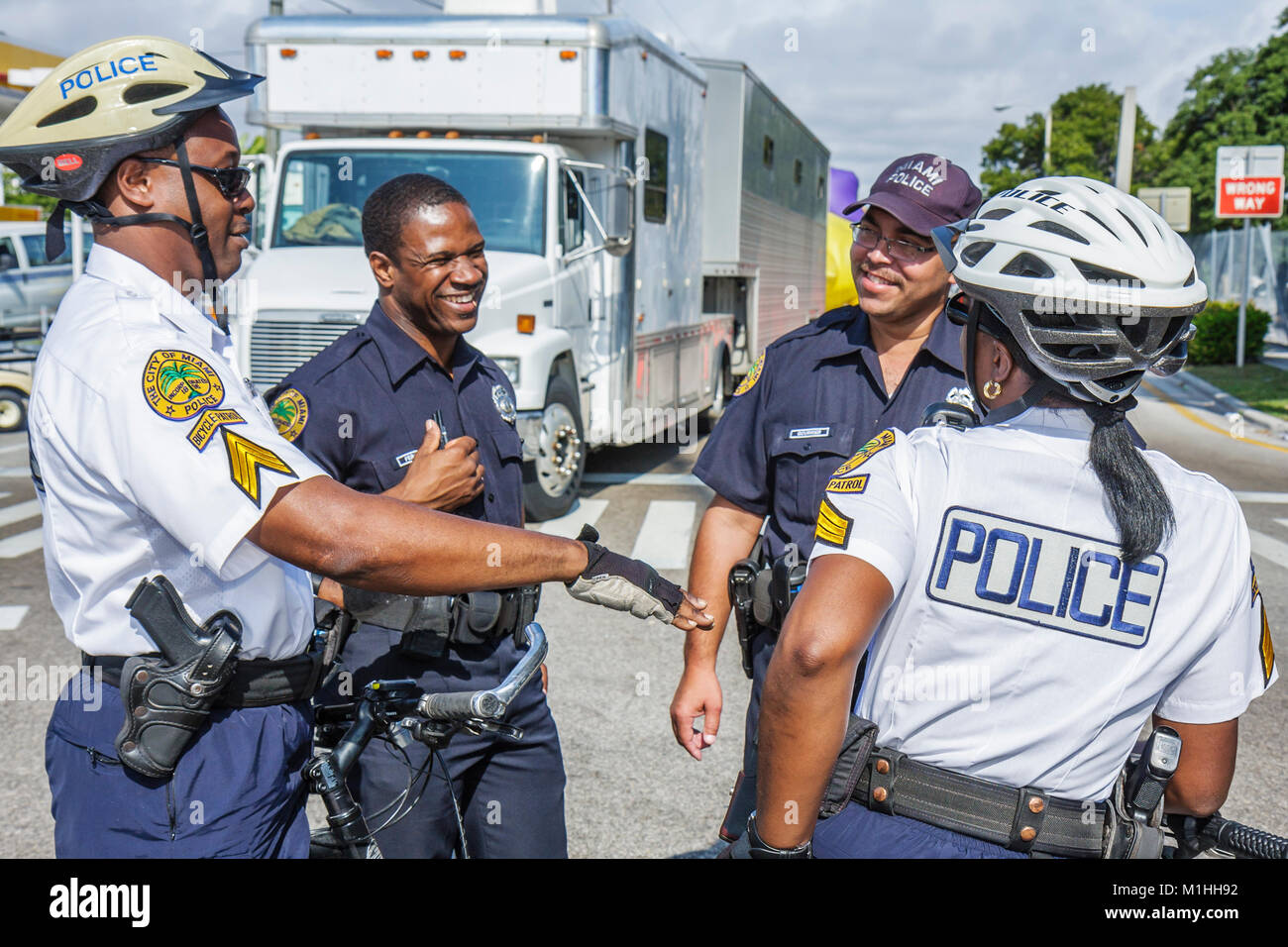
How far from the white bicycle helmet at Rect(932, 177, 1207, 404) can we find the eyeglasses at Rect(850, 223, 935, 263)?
106cm

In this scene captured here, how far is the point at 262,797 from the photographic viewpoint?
2059 mm

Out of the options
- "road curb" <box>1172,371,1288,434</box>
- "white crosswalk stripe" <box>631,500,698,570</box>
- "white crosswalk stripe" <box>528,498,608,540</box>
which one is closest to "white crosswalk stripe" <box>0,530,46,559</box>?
"white crosswalk stripe" <box>528,498,608,540</box>

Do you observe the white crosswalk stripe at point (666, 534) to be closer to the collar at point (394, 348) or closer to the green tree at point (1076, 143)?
the collar at point (394, 348)

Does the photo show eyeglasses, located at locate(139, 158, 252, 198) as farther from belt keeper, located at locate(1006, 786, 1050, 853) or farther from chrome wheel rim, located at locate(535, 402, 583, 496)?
chrome wheel rim, located at locate(535, 402, 583, 496)

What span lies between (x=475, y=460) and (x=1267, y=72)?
158ft

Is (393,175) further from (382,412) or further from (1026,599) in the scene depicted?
(1026,599)

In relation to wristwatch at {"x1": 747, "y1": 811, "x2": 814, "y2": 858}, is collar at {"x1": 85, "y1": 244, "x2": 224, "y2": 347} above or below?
above

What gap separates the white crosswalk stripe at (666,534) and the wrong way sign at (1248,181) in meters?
13.5

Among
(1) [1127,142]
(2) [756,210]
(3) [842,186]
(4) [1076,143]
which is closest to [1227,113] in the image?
(4) [1076,143]

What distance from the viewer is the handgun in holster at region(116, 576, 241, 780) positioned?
6.15ft

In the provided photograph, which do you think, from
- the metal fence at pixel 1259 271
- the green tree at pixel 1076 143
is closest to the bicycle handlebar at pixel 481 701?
the metal fence at pixel 1259 271

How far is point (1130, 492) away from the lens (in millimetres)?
1702

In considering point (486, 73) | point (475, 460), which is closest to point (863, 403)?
point (475, 460)
